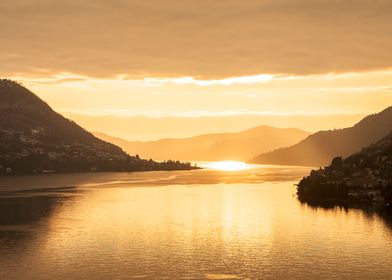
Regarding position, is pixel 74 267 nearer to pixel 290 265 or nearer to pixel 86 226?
pixel 290 265

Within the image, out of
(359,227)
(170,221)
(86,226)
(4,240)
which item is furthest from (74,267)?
(359,227)

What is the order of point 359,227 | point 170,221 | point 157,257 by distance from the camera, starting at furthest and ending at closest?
point 170,221 < point 359,227 < point 157,257

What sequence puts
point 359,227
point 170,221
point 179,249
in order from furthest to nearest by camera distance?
point 170,221 → point 359,227 → point 179,249

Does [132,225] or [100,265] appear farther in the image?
[132,225]

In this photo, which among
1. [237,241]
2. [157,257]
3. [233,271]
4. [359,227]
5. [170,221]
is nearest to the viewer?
[233,271]

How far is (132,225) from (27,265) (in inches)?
2449

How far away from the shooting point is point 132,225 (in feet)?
619

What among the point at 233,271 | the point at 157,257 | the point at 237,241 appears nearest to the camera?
the point at 233,271

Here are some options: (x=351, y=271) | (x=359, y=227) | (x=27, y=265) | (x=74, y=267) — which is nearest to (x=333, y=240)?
(x=359, y=227)

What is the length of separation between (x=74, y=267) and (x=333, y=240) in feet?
253

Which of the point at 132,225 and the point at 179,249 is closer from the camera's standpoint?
the point at 179,249

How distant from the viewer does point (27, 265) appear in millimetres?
129125

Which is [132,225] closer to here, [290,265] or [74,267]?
[74,267]

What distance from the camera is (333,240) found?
159875 mm
